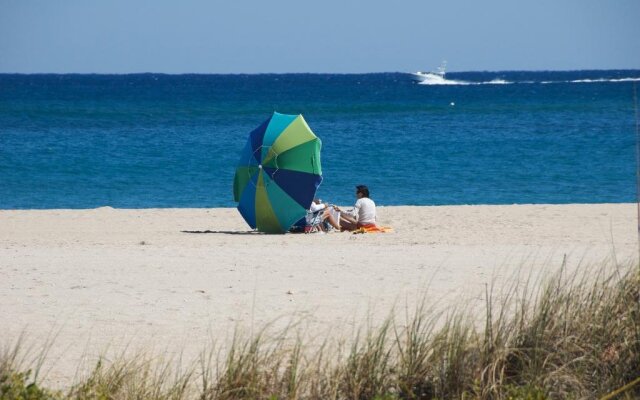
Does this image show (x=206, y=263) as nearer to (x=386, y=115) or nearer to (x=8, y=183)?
(x=8, y=183)

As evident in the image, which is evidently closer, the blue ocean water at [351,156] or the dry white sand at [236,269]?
the dry white sand at [236,269]

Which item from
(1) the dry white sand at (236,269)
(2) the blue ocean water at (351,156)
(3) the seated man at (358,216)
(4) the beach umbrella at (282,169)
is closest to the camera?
(1) the dry white sand at (236,269)

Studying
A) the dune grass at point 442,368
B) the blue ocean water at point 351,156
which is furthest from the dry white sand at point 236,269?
the blue ocean water at point 351,156

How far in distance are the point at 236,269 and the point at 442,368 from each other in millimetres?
4481

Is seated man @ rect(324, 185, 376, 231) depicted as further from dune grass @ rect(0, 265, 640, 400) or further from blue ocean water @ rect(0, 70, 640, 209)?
dune grass @ rect(0, 265, 640, 400)

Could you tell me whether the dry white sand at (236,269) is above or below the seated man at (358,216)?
below

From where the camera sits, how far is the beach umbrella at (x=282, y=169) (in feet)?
39.4

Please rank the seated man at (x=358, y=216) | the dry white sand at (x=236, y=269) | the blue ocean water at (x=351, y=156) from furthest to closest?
1. the blue ocean water at (x=351, y=156)
2. the seated man at (x=358, y=216)
3. the dry white sand at (x=236, y=269)

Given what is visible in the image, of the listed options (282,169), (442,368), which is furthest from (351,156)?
(442,368)

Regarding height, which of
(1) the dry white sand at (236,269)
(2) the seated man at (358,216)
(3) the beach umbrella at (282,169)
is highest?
(3) the beach umbrella at (282,169)

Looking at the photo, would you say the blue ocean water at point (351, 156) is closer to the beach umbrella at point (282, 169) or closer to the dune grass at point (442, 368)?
the dune grass at point (442, 368)

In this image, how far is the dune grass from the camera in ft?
16.5

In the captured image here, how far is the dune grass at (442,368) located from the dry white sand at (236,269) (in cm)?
79

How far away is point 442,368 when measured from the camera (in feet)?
17.0
